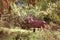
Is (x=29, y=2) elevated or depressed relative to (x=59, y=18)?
elevated

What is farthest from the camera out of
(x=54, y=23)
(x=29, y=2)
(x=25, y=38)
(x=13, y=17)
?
(x=29, y=2)

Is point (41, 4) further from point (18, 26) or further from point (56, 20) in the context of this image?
point (18, 26)

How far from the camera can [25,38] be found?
5430mm

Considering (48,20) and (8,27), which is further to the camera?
(48,20)

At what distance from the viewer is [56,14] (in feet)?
24.9

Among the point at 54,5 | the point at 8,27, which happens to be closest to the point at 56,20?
the point at 54,5

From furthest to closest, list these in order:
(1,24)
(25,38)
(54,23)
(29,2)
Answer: (29,2)
(54,23)
(1,24)
(25,38)

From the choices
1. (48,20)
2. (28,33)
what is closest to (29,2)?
(48,20)

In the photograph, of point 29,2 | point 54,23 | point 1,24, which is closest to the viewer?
point 1,24

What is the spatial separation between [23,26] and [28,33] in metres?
0.75

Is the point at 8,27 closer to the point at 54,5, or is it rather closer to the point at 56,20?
the point at 56,20

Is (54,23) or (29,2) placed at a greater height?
(29,2)

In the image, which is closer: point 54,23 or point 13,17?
point 13,17

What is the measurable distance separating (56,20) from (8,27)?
1.88 m
